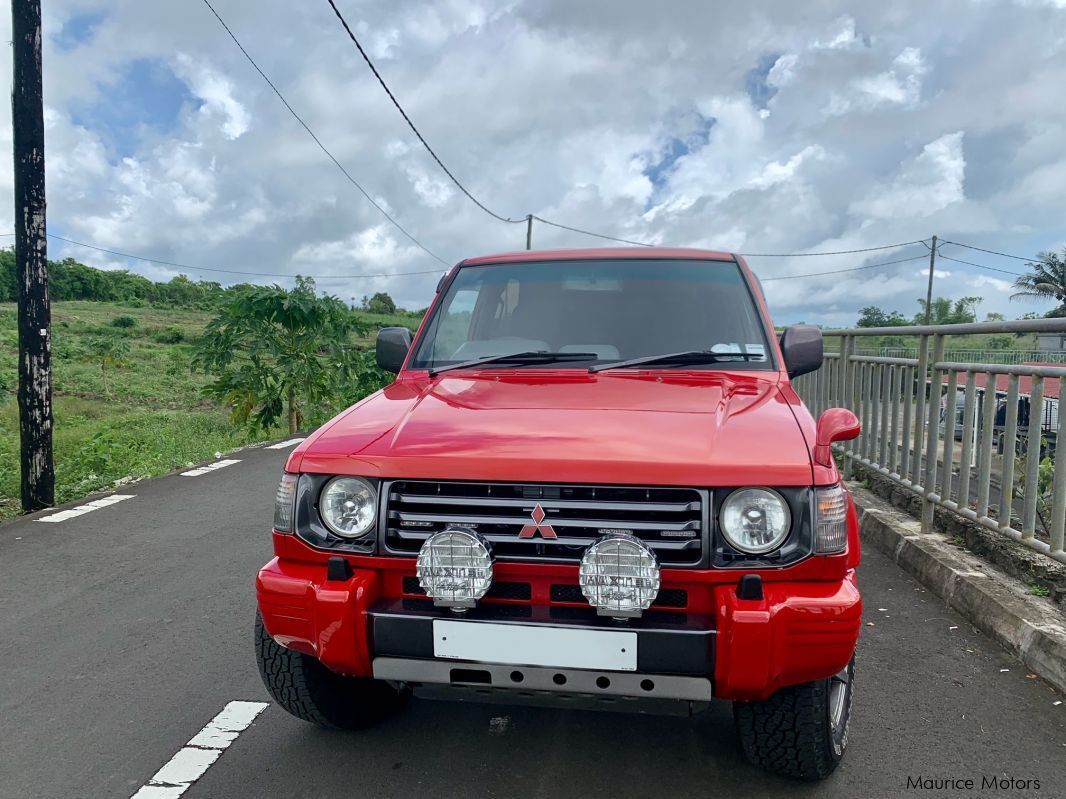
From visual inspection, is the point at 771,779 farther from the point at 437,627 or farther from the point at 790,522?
the point at 437,627

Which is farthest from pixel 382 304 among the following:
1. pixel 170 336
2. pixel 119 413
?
pixel 119 413

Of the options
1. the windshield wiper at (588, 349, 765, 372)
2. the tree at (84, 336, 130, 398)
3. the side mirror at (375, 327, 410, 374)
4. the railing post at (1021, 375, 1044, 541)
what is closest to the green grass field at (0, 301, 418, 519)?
the tree at (84, 336, 130, 398)

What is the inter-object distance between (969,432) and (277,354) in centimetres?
1053

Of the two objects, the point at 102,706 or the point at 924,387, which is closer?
the point at 102,706

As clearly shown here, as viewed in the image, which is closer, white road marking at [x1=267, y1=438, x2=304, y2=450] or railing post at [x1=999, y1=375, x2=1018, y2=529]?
railing post at [x1=999, y1=375, x2=1018, y2=529]

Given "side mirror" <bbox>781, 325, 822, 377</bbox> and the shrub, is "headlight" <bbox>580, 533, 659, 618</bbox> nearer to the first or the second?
"side mirror" <bbox>781, 325, 822, 377</bbox>

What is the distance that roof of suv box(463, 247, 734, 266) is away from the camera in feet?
12.7

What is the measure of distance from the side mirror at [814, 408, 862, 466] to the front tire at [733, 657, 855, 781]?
650 millimetres

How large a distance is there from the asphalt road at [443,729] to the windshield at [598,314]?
141cm

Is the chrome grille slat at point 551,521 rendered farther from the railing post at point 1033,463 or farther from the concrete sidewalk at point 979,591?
the railing post at point 1033,463

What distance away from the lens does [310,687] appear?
2.74 metres

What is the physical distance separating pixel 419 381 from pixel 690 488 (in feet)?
4.93

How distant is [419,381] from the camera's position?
3414 mm

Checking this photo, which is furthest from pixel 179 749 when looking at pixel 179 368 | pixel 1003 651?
pixel 179 368
